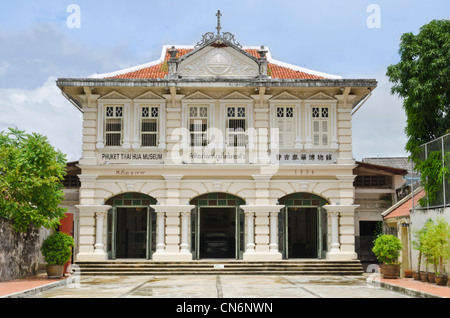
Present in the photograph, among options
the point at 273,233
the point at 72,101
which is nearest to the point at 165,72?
the point at 72,101

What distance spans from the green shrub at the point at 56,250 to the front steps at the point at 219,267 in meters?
2.41

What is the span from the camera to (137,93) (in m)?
21.4

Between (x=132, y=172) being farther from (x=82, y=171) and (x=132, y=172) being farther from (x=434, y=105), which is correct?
(x=434, y=105)

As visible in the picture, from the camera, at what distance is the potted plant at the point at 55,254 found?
17.6 meters

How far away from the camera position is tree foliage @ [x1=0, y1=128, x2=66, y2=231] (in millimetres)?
16906

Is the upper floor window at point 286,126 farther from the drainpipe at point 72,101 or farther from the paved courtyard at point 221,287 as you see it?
the drainpipe at point 72,101

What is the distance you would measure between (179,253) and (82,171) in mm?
4499

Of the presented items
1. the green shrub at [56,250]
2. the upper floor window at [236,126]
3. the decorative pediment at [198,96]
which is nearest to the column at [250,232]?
the upper floor window at [236,126]

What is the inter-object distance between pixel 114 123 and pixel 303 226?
9366mm

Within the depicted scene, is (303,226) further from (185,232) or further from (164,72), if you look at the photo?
(164,72)

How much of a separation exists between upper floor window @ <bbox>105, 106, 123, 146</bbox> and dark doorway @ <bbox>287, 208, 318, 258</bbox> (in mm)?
7753

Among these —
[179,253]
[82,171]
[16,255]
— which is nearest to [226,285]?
[179,253]

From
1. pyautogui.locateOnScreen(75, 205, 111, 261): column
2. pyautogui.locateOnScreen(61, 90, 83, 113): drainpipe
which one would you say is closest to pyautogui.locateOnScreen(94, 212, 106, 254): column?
pyautogui.locateOnScreen(75, 205, 111, 261): column

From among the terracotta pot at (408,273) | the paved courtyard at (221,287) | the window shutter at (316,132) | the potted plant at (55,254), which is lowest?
the paved courtyard at (221,287)
